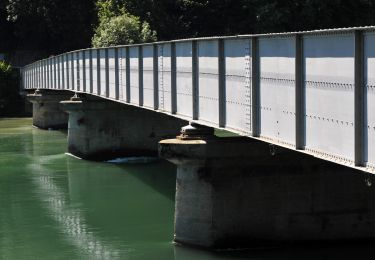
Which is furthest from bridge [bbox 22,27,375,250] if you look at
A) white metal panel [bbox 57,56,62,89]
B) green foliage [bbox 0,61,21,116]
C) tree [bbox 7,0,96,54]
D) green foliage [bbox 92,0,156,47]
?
tree [bbox 7,0,96,54]

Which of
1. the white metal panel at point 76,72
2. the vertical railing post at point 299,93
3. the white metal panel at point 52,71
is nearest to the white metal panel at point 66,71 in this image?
the white metal panel at point 76,72

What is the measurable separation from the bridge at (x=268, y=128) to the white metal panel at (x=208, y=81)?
28mm

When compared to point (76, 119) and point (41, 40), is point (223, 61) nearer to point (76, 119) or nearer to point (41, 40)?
point (76, 119)

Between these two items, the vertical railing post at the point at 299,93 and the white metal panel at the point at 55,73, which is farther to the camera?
the white metal panel at the point at 55,73

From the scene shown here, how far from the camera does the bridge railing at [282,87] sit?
41.9 feet

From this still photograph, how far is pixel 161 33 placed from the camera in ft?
256

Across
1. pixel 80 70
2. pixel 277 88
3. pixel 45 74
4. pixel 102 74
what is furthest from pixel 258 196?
pixel 45 74

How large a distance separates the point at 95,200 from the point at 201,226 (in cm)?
971

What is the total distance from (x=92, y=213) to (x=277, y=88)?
12.3 m

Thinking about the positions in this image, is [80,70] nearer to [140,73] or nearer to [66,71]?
[66,71]

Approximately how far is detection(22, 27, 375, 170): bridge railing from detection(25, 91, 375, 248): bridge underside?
1.08m

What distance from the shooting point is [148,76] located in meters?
27.6

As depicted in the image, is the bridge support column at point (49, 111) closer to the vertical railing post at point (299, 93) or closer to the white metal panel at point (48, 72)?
the white metal panel at point (48, 72)

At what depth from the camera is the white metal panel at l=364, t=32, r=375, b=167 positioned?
12375 mm
